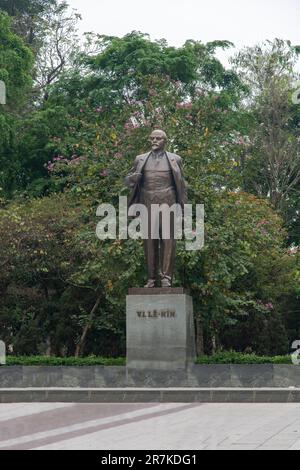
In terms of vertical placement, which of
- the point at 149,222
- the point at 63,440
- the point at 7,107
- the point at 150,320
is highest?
the point at 7,107

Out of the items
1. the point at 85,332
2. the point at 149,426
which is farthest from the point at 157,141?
the point at 85,332

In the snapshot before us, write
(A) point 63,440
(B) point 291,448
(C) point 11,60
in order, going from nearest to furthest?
(B) point 291,448, (A) point 63,440, (C) point 11,60

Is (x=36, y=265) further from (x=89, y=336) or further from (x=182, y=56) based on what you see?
(x=182, y=56)

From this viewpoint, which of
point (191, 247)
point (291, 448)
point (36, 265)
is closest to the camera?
point (291, 448)

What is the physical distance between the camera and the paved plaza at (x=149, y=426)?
1158 centimetres

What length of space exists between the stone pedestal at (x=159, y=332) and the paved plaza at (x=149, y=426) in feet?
8.61

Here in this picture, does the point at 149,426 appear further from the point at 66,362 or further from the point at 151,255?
the point at 66,362

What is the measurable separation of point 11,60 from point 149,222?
20892mm

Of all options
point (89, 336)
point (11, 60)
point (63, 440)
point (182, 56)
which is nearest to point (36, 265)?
point (89, 336)

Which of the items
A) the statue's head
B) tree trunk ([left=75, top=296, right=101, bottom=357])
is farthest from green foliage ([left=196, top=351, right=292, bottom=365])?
tree trunk ([left=75, top=296, right=101, bottom=357])

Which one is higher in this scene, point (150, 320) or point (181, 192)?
point (181, 192)

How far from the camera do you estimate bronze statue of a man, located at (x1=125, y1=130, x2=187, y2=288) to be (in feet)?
65.7

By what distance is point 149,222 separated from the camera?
20.0m

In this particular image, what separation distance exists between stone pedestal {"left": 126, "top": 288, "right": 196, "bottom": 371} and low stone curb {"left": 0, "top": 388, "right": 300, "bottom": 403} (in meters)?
1.78
